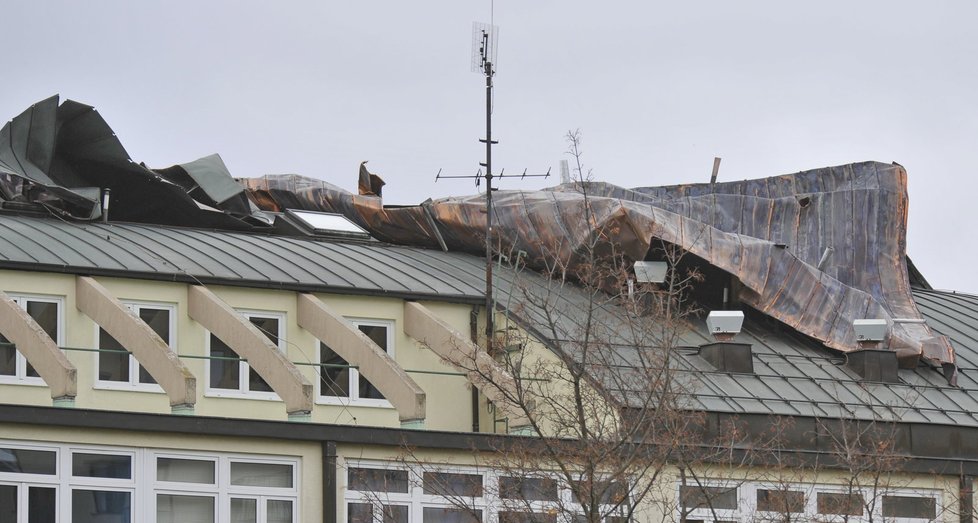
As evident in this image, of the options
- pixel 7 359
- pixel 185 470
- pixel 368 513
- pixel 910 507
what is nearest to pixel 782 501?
pixel 368 513

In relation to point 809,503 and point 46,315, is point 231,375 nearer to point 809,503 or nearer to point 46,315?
point 46,315

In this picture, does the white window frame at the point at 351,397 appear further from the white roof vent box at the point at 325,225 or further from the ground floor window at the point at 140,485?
the white roof vent box at the point at 325,225

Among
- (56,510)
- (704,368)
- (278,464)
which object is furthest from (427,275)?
(56,510)

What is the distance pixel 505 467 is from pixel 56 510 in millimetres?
6433

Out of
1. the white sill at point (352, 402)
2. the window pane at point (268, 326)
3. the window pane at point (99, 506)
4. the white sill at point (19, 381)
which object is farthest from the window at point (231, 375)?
the window pane at point (99, 506)

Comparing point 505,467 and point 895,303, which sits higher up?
point 895,303

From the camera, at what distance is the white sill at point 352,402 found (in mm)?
34094

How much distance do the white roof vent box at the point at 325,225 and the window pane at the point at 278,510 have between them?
10888mm

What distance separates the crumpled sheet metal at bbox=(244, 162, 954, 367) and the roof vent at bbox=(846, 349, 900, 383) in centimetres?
62

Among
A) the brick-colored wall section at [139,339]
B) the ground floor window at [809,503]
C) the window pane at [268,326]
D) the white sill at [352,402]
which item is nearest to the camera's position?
the ground floor window at [809,503]

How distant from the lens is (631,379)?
32188 millimetres

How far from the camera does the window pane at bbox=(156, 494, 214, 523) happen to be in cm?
2877

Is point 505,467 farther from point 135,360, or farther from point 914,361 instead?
point 914,361

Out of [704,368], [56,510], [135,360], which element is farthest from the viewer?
[704,368]
